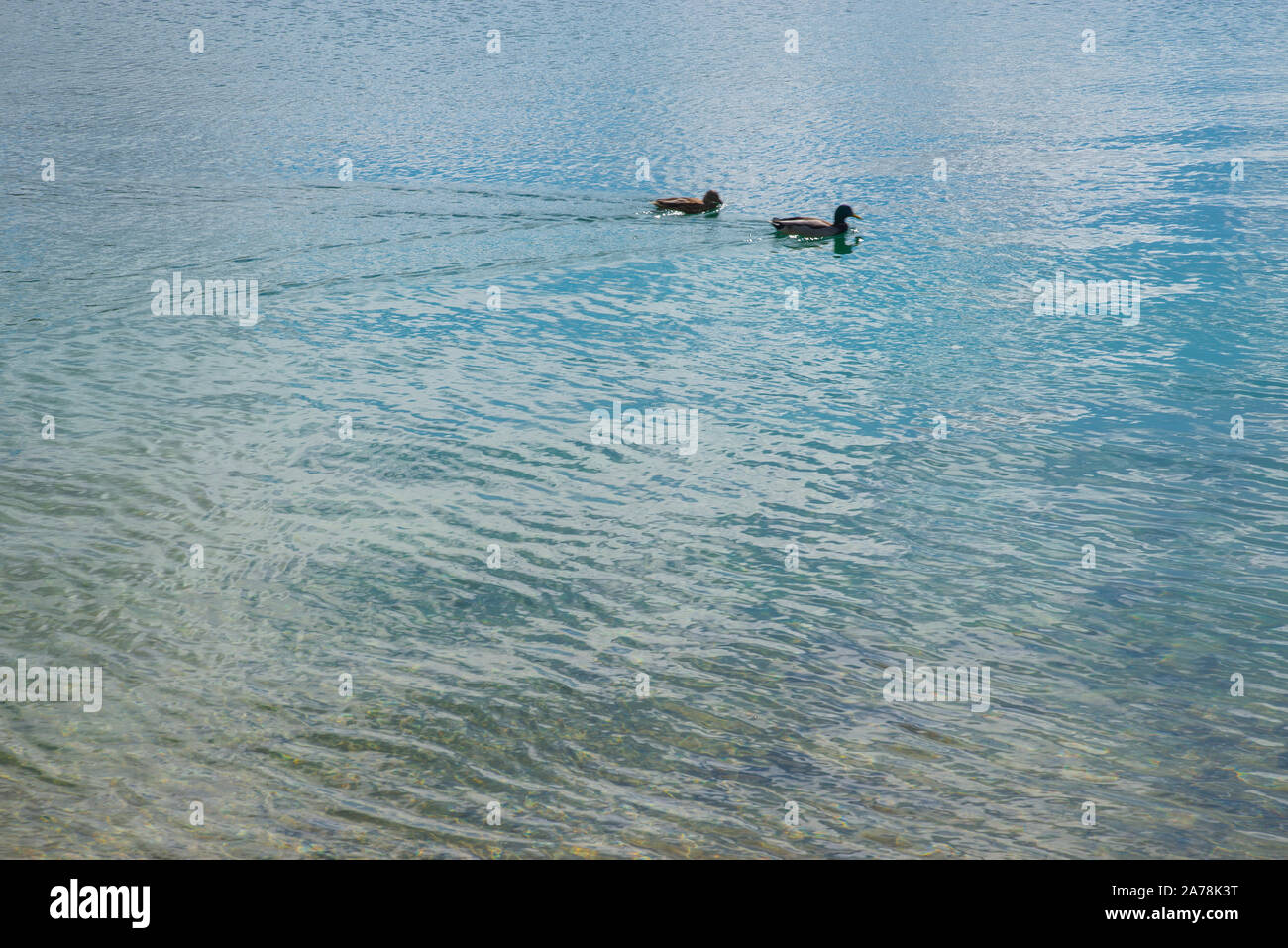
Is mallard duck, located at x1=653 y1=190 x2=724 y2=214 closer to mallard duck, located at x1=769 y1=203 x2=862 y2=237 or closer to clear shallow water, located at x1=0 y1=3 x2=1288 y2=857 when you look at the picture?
clear shallow water, located at x1=0 y1=3 x2=1288 y2=857

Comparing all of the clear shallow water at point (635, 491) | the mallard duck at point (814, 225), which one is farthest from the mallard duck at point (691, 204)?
the mallard duck at point (814, 225)

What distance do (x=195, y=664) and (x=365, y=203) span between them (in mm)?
12707

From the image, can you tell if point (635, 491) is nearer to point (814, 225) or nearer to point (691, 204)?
point (814, 225)

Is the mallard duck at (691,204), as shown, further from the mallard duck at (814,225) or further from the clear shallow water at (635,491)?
the mallard duck at (814,225)

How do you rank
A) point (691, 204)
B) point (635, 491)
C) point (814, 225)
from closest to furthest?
point (635, 491) < point (814, 225) < point (691, 204)

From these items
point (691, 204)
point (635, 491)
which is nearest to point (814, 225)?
point (691, 204)

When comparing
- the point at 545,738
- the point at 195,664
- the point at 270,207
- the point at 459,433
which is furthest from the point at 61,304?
the point at 545,738

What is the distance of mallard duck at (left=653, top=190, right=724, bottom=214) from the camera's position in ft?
62.2

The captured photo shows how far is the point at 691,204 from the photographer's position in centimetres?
1897

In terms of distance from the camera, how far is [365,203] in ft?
63.0

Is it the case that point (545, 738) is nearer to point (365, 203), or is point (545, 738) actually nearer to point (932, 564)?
point (932, 564)

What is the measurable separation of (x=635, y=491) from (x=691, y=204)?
9590mm

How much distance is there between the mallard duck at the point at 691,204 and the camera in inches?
747

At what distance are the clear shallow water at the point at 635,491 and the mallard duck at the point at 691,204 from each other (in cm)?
24
